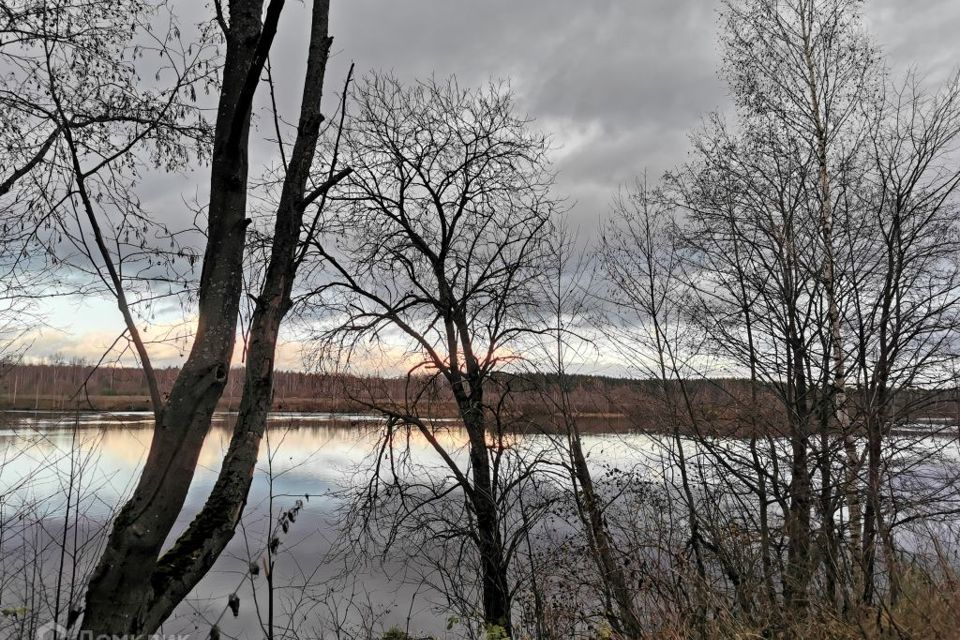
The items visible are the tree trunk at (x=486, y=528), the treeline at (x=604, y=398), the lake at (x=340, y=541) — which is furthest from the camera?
the tree trunk at (x=486, y=528)

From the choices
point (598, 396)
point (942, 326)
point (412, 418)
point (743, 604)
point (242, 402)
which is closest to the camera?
point (242, 402)

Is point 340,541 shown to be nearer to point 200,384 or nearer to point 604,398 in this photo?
point 604,398

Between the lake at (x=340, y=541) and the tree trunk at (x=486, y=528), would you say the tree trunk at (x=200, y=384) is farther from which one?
the tree trunk at (x=486, y=528)

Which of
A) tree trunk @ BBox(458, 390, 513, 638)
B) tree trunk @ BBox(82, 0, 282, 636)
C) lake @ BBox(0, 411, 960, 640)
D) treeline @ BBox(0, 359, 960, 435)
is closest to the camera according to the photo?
tree trunk @ BBox(82, 0, 282, 636)

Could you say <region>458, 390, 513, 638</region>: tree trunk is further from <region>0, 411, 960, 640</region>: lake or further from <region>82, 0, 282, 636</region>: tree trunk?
<region>82, 0, 282, 636</region>: tree trunk

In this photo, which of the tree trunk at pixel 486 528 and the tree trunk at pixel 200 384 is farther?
the tree trunk at pixel 486 528

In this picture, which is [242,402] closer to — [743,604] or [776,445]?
[743,604]

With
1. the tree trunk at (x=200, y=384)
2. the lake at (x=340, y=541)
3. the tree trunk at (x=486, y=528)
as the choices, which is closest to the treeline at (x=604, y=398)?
the lake at (x=340, y=541)

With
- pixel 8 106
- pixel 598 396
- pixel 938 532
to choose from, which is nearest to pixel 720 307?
pixel 598 396

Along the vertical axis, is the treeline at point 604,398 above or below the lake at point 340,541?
above

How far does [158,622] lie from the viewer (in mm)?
1739

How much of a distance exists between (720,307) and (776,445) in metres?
1.94

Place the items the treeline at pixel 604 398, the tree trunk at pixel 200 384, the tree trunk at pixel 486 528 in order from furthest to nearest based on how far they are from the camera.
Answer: the tree trunk at pixel 486 528
the treeline at pixel 604 398
the tree trunk at pixel 200 384

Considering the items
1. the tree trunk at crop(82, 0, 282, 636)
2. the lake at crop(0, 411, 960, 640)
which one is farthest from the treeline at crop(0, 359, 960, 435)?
the tree trunk at crop(82, 0, 282, 636)
